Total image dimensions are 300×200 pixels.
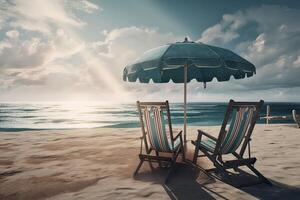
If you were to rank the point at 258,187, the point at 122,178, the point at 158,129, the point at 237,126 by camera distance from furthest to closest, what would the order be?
1. the point at 122,178
2. the point at 158,129
3. the point at 237,126
4. the point at 258,187

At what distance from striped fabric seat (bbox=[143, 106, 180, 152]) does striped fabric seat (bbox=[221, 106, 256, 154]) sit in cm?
92

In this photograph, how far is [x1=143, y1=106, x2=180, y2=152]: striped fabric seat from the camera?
183 inches

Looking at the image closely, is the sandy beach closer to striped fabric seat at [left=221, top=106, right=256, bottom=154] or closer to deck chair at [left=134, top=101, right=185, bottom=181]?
deck chair at [left=134, top=101, right=185, bottom=181]

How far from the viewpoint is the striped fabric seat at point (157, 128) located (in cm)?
464

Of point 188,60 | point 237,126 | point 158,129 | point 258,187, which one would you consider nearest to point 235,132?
point 237,126

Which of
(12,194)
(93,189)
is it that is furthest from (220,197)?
(12,194)

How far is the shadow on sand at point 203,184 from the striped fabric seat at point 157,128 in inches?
21.5

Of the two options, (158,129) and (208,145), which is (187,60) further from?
(208,145)

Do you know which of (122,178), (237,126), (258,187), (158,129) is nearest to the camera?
(258,187)

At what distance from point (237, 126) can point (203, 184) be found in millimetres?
1098

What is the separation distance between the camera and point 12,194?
161 inches

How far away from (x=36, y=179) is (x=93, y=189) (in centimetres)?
128

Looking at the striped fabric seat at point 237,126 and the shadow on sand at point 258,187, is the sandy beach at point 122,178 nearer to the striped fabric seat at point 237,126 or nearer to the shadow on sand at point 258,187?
the shadow on sand at point 258,187

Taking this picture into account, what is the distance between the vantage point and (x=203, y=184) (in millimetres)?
4438
